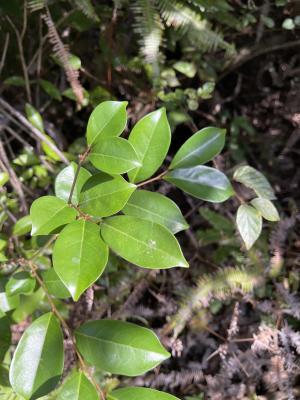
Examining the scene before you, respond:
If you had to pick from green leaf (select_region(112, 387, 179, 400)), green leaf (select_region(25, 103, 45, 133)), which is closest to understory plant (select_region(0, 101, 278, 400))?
green leaf (select_region(112, 387, 179, 400))

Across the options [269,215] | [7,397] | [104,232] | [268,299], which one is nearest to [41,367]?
[104,232]

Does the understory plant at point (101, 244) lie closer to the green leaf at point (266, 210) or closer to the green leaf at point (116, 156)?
the green leaf at point (116, 156)

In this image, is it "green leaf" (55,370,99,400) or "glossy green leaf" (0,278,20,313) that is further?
"glossy green leaf" (0,278,20,313)

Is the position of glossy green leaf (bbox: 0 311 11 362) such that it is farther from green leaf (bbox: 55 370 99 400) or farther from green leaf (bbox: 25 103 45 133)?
green leaf (bbox: 25 103 45 133)

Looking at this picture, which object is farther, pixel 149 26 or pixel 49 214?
pixel 149 26

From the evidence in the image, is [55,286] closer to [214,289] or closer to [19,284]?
[19,284]

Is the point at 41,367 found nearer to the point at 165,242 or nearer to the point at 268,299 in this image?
the point at 165,242

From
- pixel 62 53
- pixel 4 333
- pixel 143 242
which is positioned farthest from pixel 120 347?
pixel 62 53
